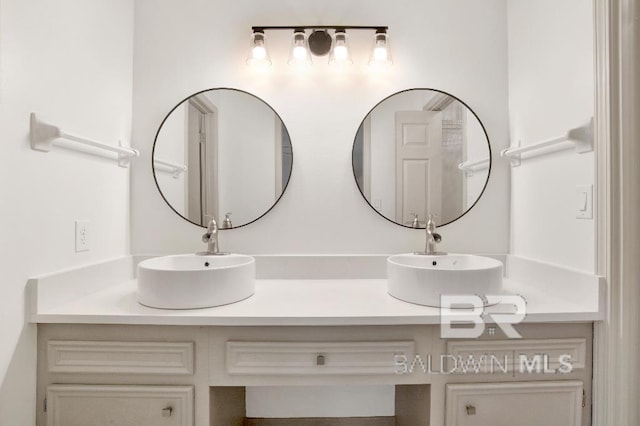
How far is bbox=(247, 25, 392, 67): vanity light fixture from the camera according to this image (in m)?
1.65

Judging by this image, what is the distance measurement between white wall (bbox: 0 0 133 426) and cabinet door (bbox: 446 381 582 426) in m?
1.34

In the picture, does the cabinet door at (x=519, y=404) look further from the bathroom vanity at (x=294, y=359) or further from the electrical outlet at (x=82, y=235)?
the electrical outlet at (x=82, y=235)

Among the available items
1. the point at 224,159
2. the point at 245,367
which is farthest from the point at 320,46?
the point at 245,367

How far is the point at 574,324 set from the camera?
1199 millimetres

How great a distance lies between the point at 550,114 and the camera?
1422 millimetres

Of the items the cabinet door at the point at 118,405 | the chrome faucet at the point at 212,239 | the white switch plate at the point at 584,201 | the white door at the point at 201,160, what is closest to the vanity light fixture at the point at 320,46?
the white door at the point at 201,160

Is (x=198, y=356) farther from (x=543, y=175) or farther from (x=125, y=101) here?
(x=543, y=175)

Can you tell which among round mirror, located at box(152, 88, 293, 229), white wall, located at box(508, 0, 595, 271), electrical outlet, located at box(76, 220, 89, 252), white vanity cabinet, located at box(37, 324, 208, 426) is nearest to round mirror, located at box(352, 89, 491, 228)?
white wall, located at box(508, 0, 595, 271)

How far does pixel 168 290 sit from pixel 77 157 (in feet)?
2.02

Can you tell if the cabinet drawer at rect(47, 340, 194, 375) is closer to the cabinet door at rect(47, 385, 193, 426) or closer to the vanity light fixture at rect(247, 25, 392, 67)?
the cabinet door at rect(47, 385, 193, 426)

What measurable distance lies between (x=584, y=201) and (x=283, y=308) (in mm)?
1074

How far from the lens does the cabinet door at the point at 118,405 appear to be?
1158 mm

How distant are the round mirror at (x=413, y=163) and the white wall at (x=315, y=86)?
2.1 inches

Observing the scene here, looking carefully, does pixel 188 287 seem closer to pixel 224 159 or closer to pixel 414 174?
pixel 224 159
